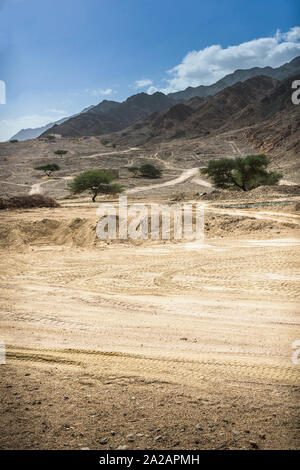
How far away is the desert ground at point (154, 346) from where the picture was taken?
2.77 metres

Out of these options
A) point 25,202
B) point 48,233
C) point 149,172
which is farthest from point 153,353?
point 149,172

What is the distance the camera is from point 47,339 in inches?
186

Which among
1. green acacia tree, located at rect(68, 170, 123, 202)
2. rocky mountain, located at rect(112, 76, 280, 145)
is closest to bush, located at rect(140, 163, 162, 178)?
green acacia tree, located at rect(68, 170, 123, 202)

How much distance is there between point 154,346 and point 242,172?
87.5ft

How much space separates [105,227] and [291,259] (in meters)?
8.51

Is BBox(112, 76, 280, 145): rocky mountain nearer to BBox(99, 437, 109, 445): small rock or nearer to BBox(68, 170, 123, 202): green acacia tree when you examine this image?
BBox(68, 170, 123, 202): green acacia tree

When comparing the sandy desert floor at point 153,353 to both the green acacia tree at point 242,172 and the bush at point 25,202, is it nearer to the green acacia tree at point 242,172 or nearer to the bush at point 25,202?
the bush at point 25,202

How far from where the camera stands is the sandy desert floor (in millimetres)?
2758

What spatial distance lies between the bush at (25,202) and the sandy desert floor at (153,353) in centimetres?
1182

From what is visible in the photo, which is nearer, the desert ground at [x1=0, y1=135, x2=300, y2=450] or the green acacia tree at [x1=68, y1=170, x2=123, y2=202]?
the desert ground at [x1=0, y1=135, x2=300, y2=450]

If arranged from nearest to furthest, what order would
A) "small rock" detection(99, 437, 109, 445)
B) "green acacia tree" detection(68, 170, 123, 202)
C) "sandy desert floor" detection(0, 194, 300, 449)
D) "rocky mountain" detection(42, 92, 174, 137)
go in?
"small rock" detection(99, 437, 109, 445), "sandy desert floor" detection(0, 194, 300, 449), "green acacia tree" detection(68, 170, 123, 202), "rocky mountain" detection(42, 92, 174, 137)

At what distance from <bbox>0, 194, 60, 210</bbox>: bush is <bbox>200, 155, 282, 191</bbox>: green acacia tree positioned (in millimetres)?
16247

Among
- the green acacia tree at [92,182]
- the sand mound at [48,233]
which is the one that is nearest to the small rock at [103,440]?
the sand mound at [48,233]
